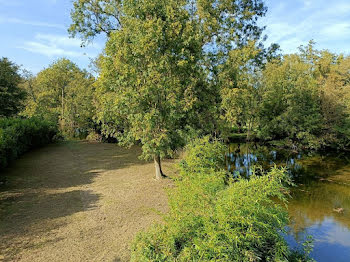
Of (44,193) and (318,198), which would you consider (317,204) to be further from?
(44,193)

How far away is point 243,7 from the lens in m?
16.3

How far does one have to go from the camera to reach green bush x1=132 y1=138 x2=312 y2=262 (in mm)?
3584

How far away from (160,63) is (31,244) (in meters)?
7.02

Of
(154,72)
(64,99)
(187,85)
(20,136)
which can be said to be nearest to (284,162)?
(187,85)

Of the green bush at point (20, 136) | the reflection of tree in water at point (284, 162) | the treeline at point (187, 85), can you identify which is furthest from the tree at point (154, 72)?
the reflection of tree in water at point (284, 162)

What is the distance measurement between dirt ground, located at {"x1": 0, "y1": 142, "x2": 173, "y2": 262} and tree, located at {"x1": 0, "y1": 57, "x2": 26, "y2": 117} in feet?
24.3

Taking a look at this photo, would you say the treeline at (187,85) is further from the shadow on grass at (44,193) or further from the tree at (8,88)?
the shadow on grass at (44,193)

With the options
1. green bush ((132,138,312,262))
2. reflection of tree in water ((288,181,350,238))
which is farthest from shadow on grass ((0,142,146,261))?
reflection of tree in water ((288,181,350,238))

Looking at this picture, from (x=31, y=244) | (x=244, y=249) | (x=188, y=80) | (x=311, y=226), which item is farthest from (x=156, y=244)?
(x=188, y=80)

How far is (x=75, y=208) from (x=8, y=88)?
15.8m

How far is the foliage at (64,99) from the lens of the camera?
2391 cm

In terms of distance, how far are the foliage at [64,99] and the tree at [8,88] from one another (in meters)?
4.96

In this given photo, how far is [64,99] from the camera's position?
92.4 ft

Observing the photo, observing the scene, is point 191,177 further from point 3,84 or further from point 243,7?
point 3,84
